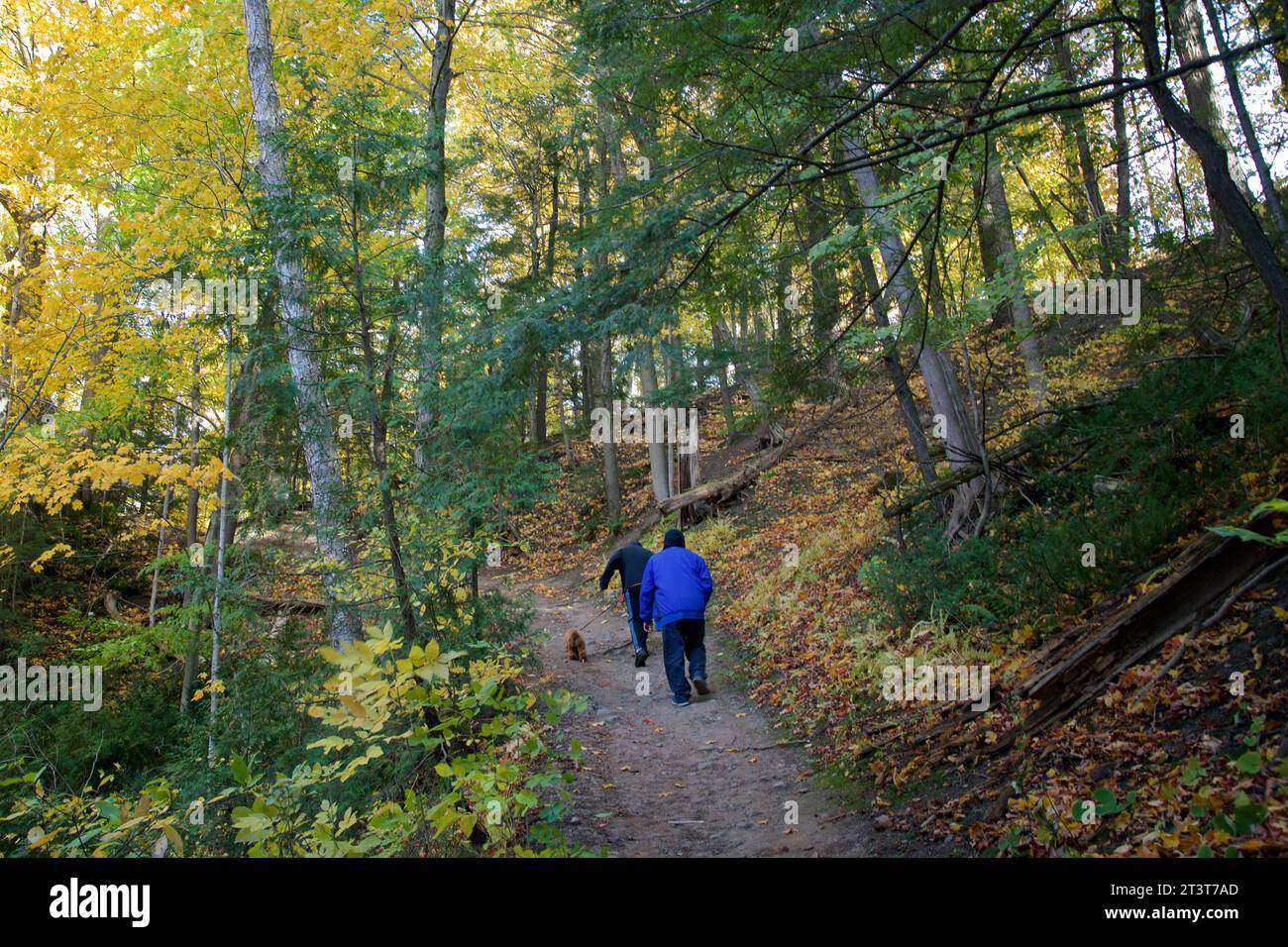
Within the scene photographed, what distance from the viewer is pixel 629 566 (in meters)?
9.48

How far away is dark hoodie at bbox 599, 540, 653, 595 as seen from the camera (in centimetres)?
945

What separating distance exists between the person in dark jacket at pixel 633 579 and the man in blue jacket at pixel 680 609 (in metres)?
1.07

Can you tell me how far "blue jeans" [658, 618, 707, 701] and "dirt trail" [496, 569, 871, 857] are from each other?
0.91 ft

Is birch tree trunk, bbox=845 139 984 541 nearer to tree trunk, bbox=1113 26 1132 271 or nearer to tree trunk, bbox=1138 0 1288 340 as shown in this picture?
tree trunk, bbox=1113 26 1132 271

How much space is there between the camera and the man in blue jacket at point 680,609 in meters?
7.90

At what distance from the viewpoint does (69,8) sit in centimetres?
915

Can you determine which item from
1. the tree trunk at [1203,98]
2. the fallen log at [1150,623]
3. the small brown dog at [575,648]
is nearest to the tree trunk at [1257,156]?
the tree trunk at [1203,98]

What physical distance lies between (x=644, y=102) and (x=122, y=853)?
679cm

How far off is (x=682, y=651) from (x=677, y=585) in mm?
828

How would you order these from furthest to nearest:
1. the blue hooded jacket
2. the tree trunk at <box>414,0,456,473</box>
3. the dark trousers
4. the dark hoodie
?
the dark trousers, the dark hoodie, the blue hooded jacket, the tree trunk at <box>414,0,456,473</box>

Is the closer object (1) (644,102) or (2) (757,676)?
(1) (644,102)

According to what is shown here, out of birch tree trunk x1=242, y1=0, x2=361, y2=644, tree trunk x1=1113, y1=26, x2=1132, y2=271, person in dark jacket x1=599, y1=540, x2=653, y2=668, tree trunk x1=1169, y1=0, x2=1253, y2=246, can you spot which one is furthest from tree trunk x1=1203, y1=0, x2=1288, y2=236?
birch tree trunk x1=242, y1=0, x2=361, y2=644
